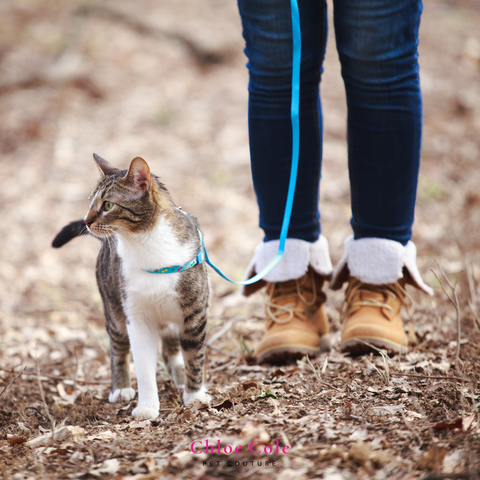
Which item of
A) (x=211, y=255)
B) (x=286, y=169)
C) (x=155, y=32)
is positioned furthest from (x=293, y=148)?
(x=155, y=32)

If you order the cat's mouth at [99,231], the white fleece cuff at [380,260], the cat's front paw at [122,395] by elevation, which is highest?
the cat's mouth at [99,231]

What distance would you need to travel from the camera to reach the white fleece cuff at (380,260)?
219 centimetres

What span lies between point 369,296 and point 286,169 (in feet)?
2.36

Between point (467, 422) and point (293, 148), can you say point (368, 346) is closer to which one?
point (467, 422)

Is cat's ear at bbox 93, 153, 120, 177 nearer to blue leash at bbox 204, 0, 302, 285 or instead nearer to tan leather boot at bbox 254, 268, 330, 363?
blue leash at bbox 204, 0, 302, 285

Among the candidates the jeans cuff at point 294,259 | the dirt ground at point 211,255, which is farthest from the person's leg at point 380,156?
the dirt ground at point 211,255

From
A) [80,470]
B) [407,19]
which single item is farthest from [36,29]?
[80,470]

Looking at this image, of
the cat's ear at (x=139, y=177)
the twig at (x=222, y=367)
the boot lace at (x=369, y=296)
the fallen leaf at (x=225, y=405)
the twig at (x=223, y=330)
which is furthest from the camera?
the twig at (x=223, y=330)

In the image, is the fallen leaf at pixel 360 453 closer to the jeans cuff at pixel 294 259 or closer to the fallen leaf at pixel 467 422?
the fallen leaf at pixel 467 422

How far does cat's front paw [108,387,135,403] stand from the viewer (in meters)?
2.12

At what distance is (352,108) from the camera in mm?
2137

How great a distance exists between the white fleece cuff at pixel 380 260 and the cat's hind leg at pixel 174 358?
91 centimetres

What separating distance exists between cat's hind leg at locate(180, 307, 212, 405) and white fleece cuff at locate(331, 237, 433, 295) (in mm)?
772

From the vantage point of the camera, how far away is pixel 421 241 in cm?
418
